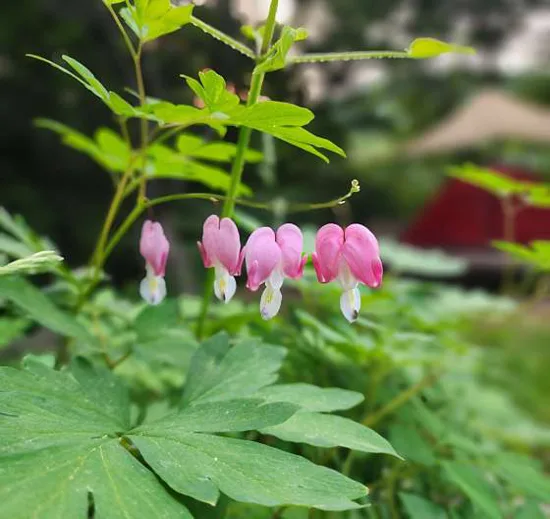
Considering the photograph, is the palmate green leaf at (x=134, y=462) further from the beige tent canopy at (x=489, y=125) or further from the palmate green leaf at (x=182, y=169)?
the beige tent canopy at (x=489, y=125)

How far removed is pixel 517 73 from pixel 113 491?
9.90 m

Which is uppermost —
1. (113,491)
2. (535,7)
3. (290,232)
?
(535,7)

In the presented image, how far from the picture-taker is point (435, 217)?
5.87 meters

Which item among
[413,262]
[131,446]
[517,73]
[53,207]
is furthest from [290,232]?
[517,73]

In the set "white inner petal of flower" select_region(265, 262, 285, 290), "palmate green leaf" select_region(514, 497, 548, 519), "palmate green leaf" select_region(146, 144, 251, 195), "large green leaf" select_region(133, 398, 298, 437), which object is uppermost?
"palmate green leaf" select_region(146, 144, 251, 195)

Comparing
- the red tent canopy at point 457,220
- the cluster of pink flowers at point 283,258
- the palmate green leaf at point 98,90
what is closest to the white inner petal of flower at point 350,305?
the cluster of pink flowers at point 283,258

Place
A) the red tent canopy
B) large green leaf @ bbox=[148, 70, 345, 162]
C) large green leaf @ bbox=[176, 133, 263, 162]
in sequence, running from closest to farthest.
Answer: large green leaf @ bbox=[148, 70, 345, 162] < large green leaf @ bbox=[176, 133, 263, 162] < the red tent canopy

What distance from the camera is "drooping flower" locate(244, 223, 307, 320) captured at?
562mm

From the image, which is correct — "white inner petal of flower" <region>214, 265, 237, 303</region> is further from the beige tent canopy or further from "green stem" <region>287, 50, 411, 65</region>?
the beige tent canopy

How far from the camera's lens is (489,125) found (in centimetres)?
700

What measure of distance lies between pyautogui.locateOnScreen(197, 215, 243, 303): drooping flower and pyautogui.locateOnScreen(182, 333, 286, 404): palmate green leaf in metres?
0.06

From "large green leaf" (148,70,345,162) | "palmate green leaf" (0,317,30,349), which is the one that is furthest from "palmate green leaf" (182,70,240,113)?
"palmate green leaf" (0,317,30,349)

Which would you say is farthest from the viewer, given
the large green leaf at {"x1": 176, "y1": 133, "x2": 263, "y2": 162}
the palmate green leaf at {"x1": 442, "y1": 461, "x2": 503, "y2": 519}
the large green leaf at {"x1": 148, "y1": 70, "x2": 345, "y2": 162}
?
the large green leaf at {"x1": 176, "y1": 133, "x2": 263, "y2": 162}

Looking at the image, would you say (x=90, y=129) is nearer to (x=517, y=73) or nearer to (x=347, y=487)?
(x=347, y=487)
